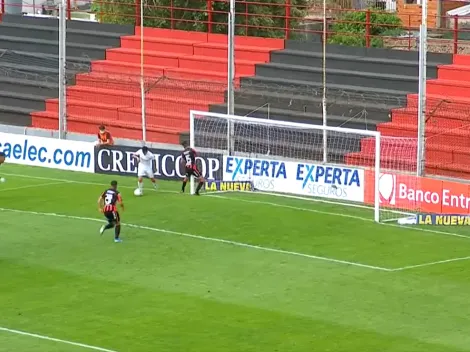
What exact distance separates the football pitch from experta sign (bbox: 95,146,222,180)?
1.68m

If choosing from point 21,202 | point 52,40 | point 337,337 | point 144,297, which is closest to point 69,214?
point 21,202

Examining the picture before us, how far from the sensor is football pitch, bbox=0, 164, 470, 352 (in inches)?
899

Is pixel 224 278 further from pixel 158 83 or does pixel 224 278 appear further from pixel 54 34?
pixel 54 34

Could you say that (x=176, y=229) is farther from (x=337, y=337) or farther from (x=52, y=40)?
(x=52, y=40)

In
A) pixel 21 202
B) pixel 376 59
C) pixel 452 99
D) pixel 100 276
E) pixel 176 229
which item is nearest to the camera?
pixel 100 276

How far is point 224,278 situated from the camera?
2734cm

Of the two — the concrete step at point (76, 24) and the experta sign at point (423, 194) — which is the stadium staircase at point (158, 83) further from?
the experta sign at point (423, 194)

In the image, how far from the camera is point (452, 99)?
41.1 metres

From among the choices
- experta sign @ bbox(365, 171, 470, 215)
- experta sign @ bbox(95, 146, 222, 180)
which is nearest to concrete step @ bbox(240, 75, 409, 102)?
experta sign @ bbox(95, 146, 222, 180)

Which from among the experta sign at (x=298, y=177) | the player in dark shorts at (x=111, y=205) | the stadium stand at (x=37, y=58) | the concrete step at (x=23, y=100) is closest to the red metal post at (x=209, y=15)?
the stadium stand at (x=37, y=58)

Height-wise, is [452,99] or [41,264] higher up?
[452,99]

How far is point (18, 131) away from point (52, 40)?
5.40 meters

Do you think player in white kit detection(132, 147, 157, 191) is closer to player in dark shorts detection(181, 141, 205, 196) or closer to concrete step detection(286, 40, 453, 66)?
player in dark shorts detection(181, 141, 205, 196)

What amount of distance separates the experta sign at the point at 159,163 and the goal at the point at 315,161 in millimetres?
332
